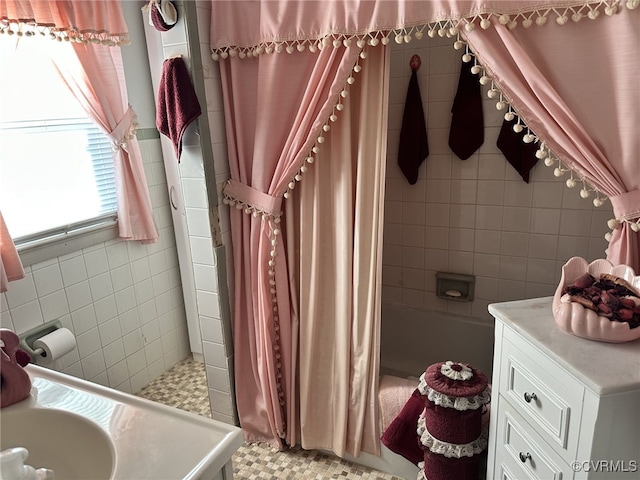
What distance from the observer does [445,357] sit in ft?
8.65

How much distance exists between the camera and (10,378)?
1.12 meters

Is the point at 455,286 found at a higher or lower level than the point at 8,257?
lower

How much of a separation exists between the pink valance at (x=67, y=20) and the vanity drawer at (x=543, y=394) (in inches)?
79.5

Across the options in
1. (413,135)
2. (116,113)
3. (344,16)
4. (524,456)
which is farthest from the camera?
(413,135)

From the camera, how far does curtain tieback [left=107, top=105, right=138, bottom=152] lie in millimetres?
2262

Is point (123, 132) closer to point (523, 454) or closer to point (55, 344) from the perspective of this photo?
point (55, 344)

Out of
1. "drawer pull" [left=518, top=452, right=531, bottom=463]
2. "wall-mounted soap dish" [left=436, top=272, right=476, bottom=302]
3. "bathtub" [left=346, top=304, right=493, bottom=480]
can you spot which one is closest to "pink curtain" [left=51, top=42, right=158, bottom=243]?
"bathtub" [left=346, top=304, right=493, bottom=480]

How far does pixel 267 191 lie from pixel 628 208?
1.24m

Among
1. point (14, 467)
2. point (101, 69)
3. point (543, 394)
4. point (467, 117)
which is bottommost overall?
point (543, 394)

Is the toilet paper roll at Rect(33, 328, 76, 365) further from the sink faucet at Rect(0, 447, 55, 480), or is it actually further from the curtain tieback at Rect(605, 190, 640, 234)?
the curtain tieback at Rect(605, 190, 640, 234)

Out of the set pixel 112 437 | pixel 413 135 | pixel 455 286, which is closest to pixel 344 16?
pixel 413 135

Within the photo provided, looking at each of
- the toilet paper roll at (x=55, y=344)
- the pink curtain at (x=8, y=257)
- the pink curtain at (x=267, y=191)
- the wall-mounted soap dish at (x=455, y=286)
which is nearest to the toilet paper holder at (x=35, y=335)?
the toilet paper roll at (x=55, y=344)

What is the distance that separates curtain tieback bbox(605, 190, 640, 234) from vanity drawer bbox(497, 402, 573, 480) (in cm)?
66

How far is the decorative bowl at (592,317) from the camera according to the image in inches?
44.8
